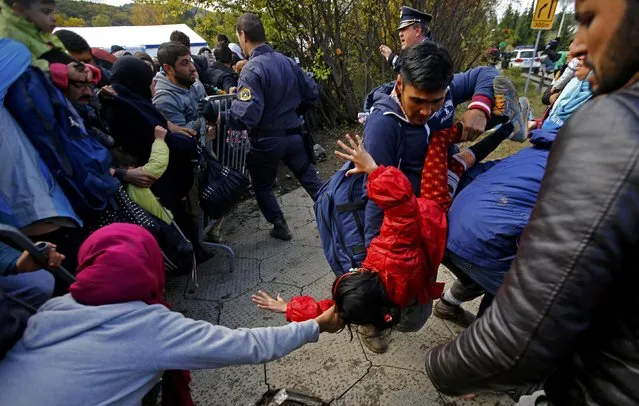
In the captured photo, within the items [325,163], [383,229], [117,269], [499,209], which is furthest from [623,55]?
[325,163]

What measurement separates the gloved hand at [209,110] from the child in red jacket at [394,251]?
6.03ft

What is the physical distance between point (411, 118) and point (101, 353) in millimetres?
1538

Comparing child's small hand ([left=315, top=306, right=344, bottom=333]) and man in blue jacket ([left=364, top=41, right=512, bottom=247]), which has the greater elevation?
man in blue jacket ([left=364, top=41, right=512, bottom=247])

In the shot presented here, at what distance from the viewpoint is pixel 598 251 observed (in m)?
0.63

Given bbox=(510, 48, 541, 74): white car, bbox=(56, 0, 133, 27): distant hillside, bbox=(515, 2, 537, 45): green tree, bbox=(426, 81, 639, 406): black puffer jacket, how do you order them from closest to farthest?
bbox=(426, 81, 639, 406): black puffer jacket
bbox=(510, 48, 541, 74): white car
bbox=(515, 2, 537, 45): green tree
bbox=(56, 0, 133, 27): distant hillside

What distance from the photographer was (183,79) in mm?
3203

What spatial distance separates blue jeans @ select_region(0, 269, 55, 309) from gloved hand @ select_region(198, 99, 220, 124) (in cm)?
172

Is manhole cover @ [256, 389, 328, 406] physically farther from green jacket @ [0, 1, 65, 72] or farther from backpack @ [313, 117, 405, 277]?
green jacket @ [0, 1, 65, 72]

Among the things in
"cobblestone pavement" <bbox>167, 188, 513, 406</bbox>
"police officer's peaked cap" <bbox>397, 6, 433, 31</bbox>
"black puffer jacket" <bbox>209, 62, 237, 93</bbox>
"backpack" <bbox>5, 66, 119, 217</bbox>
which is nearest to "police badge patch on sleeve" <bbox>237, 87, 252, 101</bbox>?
"backpack" <bbox>5, 66, 119, 217</bbox>

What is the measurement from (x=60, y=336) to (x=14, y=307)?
41cm

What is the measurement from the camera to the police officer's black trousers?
11.4 ft

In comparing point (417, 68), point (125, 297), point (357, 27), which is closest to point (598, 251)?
point (417, 68)

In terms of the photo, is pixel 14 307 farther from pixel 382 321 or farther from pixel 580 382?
pixel 580 382

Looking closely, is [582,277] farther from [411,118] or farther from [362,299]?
[411,118]
